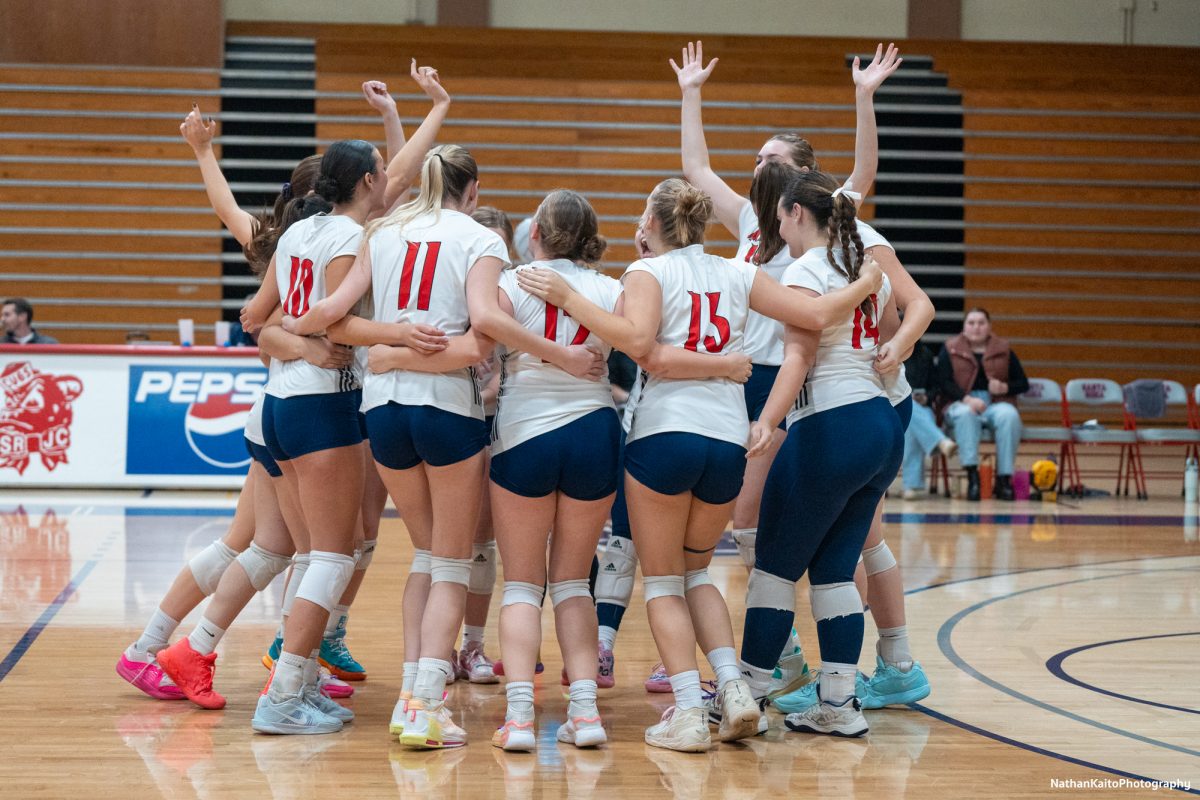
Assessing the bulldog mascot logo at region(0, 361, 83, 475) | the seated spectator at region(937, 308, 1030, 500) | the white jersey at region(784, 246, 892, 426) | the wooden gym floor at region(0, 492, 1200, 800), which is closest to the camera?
the wooden gym floor at region(0, 492, 1200, 800)

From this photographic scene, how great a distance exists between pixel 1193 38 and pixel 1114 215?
271cm

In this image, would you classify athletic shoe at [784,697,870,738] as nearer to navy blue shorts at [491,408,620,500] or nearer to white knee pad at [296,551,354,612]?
navy blue shorts at [491,408,620,500]

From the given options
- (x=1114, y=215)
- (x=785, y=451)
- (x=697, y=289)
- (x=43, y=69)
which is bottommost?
(x=785, y=451)

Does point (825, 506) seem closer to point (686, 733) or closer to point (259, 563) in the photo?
point (686, 733)

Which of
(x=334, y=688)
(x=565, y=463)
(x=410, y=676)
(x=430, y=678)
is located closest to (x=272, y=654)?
(x=334, y=688)

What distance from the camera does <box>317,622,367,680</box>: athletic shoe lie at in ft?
14.9

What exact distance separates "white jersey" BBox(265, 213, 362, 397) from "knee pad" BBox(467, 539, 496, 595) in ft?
2.74

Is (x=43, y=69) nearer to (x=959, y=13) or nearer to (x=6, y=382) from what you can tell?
(x=6, y=382)

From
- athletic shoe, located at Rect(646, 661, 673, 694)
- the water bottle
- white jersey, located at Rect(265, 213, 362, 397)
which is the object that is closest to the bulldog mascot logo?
white jersey, located at Rect(265, 213, 362, 397)

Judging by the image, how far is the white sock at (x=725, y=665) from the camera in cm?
372

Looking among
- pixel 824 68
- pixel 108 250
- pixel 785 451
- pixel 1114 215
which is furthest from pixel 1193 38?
pixel 785 451

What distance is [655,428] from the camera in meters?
3.67

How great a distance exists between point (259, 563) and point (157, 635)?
1.55 ft

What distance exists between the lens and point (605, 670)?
4.56 m
